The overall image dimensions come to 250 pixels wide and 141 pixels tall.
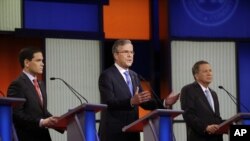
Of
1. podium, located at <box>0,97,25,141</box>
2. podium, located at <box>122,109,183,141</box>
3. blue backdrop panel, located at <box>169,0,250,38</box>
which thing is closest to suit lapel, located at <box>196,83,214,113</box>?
podium, located at <box>122,109,183,141</box>

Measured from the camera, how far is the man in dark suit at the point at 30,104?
6.02m

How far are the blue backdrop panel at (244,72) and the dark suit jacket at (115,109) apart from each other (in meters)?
3.74

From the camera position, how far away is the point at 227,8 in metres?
10.2

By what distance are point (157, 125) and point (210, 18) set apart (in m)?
4.13

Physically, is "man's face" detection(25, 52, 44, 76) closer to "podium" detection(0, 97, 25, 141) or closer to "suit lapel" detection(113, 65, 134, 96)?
"podium" detection(0, 97, 25, 141)

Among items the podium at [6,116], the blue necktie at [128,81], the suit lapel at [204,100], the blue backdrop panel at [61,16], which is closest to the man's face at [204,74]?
the suit lapel at [204,100]

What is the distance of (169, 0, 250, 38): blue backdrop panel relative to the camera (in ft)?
32.8

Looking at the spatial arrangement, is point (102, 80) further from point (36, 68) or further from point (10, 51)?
point (10, 51)

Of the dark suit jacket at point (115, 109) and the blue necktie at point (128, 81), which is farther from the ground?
the blue necktie at point (128, 81)

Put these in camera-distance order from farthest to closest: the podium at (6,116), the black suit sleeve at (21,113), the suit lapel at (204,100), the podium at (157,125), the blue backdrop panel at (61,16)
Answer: the blue backdrop panel at (61,16) < the suit lapel at (204,100) < the podium at (157,125) < the black suit sleeve at (21,113) < the podium at (6,116)

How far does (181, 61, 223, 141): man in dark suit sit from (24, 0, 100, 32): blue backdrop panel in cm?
250

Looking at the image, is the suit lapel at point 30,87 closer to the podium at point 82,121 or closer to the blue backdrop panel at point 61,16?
the podium at point 82,121

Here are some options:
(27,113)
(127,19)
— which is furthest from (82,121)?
(127,19)

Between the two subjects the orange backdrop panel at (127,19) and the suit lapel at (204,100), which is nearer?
the suit lapel at (204,100)
